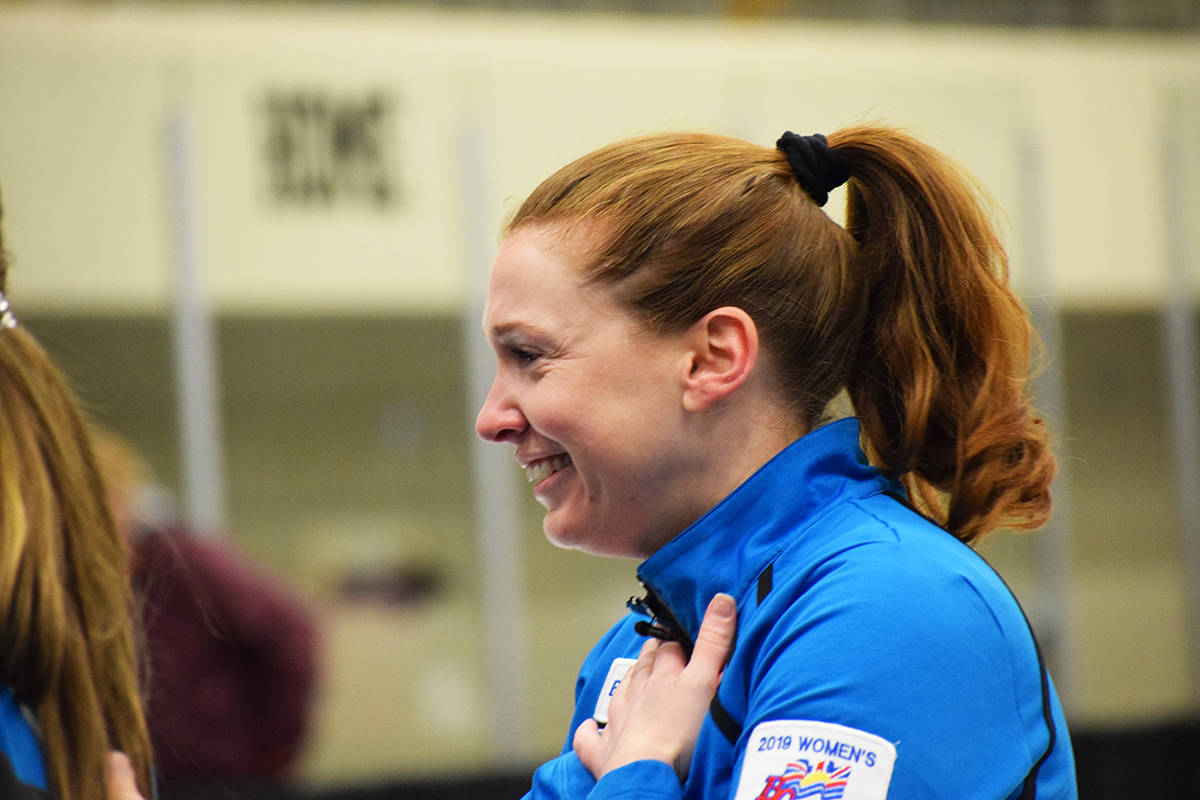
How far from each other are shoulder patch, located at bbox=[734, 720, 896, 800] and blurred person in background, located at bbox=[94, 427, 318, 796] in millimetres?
1975

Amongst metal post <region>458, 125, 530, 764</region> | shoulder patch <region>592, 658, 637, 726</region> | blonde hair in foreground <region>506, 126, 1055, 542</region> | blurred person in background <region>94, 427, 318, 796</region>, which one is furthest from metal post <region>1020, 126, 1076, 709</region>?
shoulder patch <region>592, 658, 637, 726</region>

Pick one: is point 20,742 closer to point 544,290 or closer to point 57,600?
point 57,600

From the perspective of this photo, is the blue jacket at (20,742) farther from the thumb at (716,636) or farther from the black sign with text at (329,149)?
the black sign with text at (329,149)

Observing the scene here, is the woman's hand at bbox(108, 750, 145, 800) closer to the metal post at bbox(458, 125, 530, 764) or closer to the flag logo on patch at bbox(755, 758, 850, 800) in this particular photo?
the flag logo on patch at bbox(755, 758, 850, 800)

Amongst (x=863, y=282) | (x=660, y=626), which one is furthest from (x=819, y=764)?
(x=863, y=282)

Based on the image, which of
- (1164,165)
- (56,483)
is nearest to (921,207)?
(56,483)

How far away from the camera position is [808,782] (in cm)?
96

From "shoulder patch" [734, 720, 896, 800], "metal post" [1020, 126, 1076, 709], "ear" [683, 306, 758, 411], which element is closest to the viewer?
"shoulder patch" [734, 720, 896, 800]

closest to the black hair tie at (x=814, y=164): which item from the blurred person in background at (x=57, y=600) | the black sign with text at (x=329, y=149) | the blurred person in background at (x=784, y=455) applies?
the blurred person in background at (x=784, y=455)

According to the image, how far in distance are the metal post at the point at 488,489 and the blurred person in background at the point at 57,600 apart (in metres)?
3.41

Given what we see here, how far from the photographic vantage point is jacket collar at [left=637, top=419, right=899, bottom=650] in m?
1.15

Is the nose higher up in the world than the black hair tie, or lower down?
lower down

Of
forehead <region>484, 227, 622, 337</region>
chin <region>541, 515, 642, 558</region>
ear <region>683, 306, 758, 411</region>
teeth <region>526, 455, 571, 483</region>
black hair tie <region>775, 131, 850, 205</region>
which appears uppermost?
black hair tie <region>775, 131, 850, 205</region>

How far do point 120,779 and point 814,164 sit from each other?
2.95 ft
